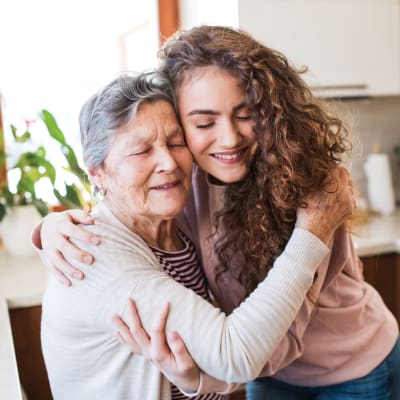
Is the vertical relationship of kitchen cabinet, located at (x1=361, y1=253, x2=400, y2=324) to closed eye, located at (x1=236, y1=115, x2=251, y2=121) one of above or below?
below

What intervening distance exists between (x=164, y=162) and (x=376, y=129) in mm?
1855

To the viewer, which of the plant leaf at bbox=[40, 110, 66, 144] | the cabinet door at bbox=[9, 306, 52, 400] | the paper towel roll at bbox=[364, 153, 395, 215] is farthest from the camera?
the paper towel roll at bbox=[364, 153, 395, 215]

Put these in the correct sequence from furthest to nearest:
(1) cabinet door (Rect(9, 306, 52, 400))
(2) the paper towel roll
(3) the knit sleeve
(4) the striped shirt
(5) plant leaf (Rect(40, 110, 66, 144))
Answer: (2) the paper towel roll
(5) plant leaf (Rect(40, 110, 66, 144))
(1) cabinet door (Rect(9, 306, 52, 400))
(4) the striped shirt
(3) the knit sleeve

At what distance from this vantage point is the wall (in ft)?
8.25

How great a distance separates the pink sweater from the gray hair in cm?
30

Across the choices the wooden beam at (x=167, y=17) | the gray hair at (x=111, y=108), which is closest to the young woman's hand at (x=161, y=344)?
the gray hair at (x=111, y=108)

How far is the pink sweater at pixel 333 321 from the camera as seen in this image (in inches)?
46.4

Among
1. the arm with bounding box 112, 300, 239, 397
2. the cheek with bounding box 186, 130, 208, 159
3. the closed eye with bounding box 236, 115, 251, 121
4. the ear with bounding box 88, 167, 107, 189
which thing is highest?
the closed eye with bounding box 236, 115, 251, 121

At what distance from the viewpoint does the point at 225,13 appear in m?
1.93

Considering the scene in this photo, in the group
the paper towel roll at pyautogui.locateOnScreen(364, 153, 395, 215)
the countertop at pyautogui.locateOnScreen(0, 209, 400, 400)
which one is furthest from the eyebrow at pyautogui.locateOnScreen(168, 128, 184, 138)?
the paper towel roll at pyautogui.locateOnScreen(364, 153, 395, 215)

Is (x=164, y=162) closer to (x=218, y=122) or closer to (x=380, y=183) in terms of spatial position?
(x=218, y=122)

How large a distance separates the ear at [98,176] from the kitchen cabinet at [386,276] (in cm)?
118

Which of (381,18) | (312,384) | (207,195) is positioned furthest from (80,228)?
(381,18)

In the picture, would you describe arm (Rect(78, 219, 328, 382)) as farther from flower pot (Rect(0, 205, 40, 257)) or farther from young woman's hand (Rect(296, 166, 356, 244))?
flower pot (Rect(0, 205, 40, 257))
